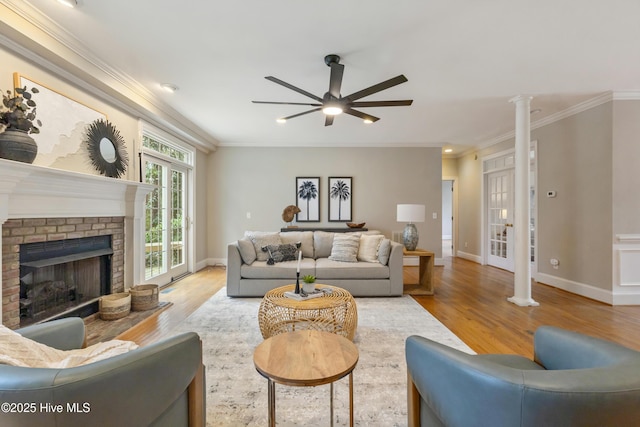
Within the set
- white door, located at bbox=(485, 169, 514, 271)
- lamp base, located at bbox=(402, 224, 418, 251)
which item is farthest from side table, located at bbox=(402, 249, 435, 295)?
white door, located at bbox=(485, 169, 514, 271)

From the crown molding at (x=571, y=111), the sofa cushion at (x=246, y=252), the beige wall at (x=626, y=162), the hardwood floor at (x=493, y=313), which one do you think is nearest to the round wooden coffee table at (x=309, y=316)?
the hardwood floor at (x=493, y=313)

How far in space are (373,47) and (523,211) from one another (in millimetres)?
2689

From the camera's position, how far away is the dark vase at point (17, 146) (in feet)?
6.25

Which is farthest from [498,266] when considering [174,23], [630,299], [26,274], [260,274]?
[26,274]

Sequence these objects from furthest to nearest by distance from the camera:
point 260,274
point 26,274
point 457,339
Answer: point 260,274
point 457,339
point 26,274

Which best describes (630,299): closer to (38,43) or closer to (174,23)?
(174,23)

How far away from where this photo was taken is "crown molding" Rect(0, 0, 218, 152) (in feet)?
6.65

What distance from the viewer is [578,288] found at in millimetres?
3781

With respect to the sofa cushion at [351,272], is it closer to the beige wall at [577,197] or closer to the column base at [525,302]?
the column base at [525,302]

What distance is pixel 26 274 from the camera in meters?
2.25

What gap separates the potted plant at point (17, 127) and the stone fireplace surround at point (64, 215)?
0.11 metres

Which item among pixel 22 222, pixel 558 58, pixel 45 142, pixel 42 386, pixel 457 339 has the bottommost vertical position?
pixel 457 339

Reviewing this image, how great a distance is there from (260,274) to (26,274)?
2.13m

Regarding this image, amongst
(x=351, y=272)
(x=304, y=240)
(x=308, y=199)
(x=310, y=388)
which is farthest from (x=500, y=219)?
(x=310, y=388)
